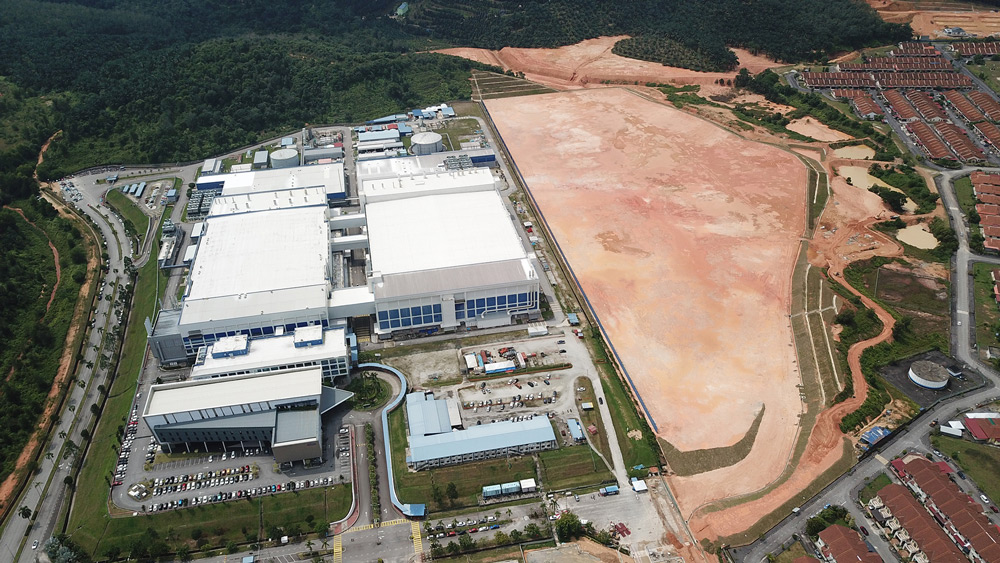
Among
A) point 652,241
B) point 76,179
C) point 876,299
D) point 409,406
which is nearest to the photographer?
point 409,406

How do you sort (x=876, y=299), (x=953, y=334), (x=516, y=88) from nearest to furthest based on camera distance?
(x=953, y=334)
(x=876, y=299)
(x=516, y=88)

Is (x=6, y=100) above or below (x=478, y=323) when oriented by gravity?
above

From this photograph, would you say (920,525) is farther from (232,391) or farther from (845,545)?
(232,391)

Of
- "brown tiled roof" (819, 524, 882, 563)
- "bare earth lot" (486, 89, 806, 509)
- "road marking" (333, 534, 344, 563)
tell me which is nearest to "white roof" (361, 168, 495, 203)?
"bare earth lot" (486, 89, 806, 509)

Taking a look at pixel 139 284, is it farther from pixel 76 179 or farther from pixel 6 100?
pixel 6 100

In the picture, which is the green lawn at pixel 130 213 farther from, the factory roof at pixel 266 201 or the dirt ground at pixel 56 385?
the factory roof at pixel 266 201

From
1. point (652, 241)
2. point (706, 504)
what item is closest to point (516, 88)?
point (652, 241)

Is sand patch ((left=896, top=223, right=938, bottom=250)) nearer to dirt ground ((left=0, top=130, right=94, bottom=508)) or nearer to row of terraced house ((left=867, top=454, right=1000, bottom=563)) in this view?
row of terraced house ((left=867, top=454, right=1000, bottom=563))
